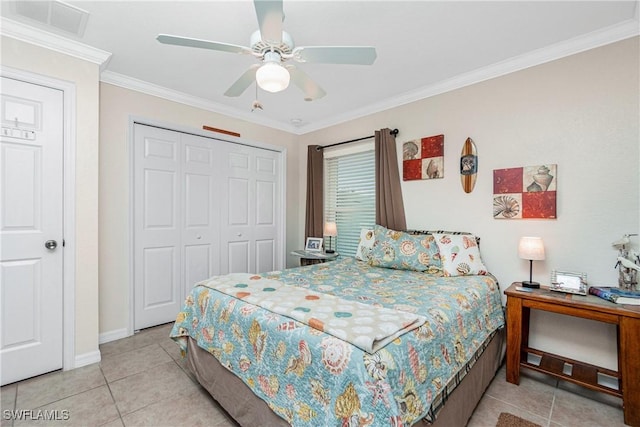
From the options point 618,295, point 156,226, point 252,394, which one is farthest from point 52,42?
point 618,295

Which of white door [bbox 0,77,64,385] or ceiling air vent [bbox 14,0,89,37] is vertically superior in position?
ceiling air vent [bbox 14,0,89,37]

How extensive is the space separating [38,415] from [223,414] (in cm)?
113

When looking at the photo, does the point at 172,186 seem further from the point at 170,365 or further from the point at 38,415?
the point at 38,415

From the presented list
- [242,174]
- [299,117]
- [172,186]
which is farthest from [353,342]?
[299,117]

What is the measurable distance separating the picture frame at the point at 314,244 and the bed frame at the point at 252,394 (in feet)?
6.82

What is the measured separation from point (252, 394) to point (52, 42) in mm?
2939

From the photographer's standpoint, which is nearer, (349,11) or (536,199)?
(349,11)

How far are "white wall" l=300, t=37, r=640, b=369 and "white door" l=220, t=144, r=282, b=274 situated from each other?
239cm

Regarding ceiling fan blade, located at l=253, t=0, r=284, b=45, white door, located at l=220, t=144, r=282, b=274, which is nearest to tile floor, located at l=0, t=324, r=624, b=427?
white door, located at l=220, t=144, r=282, b=274

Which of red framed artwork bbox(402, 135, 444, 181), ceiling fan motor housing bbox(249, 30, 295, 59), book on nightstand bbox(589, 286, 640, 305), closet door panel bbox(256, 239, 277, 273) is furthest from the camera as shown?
closet door panel bbox(256, 239, 277, 273)

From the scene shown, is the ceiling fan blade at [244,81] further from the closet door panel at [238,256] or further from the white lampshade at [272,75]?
the closet door panel at [238,256]

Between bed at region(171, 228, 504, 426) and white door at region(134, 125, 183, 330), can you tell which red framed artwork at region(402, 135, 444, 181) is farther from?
white door at region(134, 125, 183, 330)

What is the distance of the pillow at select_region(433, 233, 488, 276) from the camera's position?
2447 millimetres

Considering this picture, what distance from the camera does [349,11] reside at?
1.89 m
